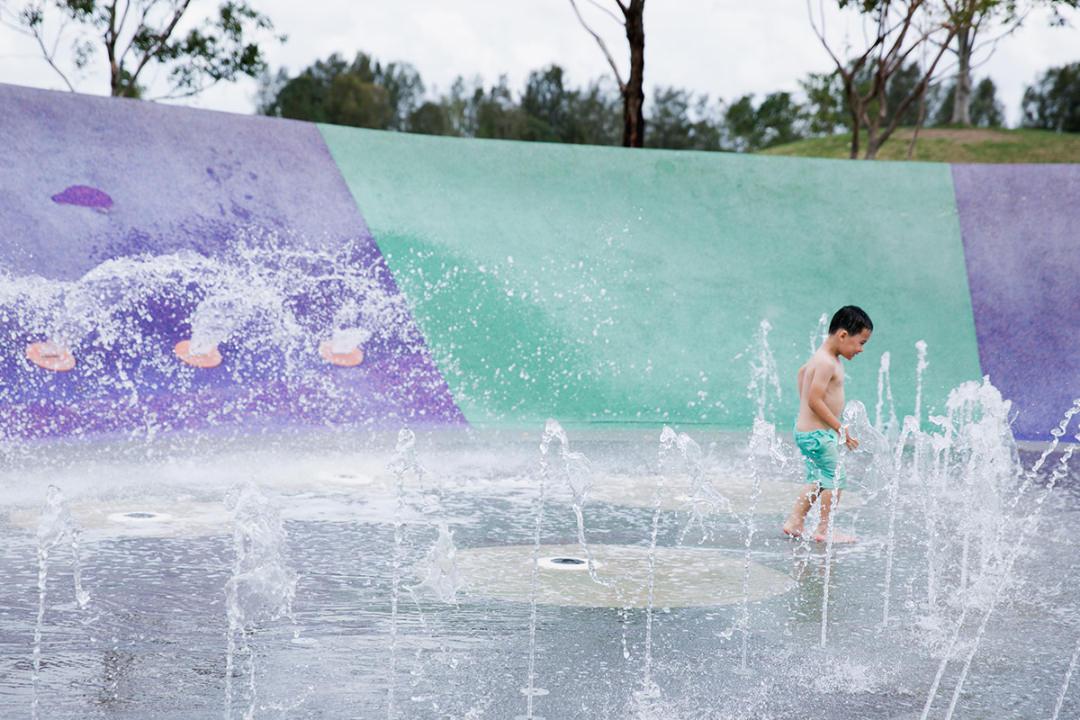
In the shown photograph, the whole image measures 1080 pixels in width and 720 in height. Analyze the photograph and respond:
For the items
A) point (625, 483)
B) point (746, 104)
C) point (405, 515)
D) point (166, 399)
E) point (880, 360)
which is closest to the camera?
point (405, 515)

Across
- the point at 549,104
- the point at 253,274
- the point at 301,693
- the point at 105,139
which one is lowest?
the point at 301,693

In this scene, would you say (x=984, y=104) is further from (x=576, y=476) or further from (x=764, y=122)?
(x=576, y=476)

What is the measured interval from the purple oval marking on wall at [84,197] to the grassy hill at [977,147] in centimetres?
1937

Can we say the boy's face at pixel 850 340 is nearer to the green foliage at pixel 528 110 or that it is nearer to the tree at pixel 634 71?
the tree at pixel 634 71

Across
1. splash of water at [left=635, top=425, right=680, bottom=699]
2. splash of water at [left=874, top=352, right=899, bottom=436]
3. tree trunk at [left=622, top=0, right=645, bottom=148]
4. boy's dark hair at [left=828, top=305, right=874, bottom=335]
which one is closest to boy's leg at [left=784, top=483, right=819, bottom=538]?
splash of water at [left=635, top=425, right=680, bottom=699]

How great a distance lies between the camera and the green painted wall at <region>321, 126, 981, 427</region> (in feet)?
33.9

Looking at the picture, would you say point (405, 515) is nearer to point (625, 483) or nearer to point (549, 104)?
point (625, 483)

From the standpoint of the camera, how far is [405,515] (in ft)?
20.0

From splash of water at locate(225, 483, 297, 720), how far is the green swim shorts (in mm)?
2481

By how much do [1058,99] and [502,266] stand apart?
108ft

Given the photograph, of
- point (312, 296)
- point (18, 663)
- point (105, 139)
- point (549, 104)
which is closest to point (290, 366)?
point (312, 296)

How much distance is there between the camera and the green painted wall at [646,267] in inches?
407

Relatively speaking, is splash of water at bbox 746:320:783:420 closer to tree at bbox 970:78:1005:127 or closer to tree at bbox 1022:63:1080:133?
tree at bbox 1022:63:1080:133

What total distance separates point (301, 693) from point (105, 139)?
786cm
